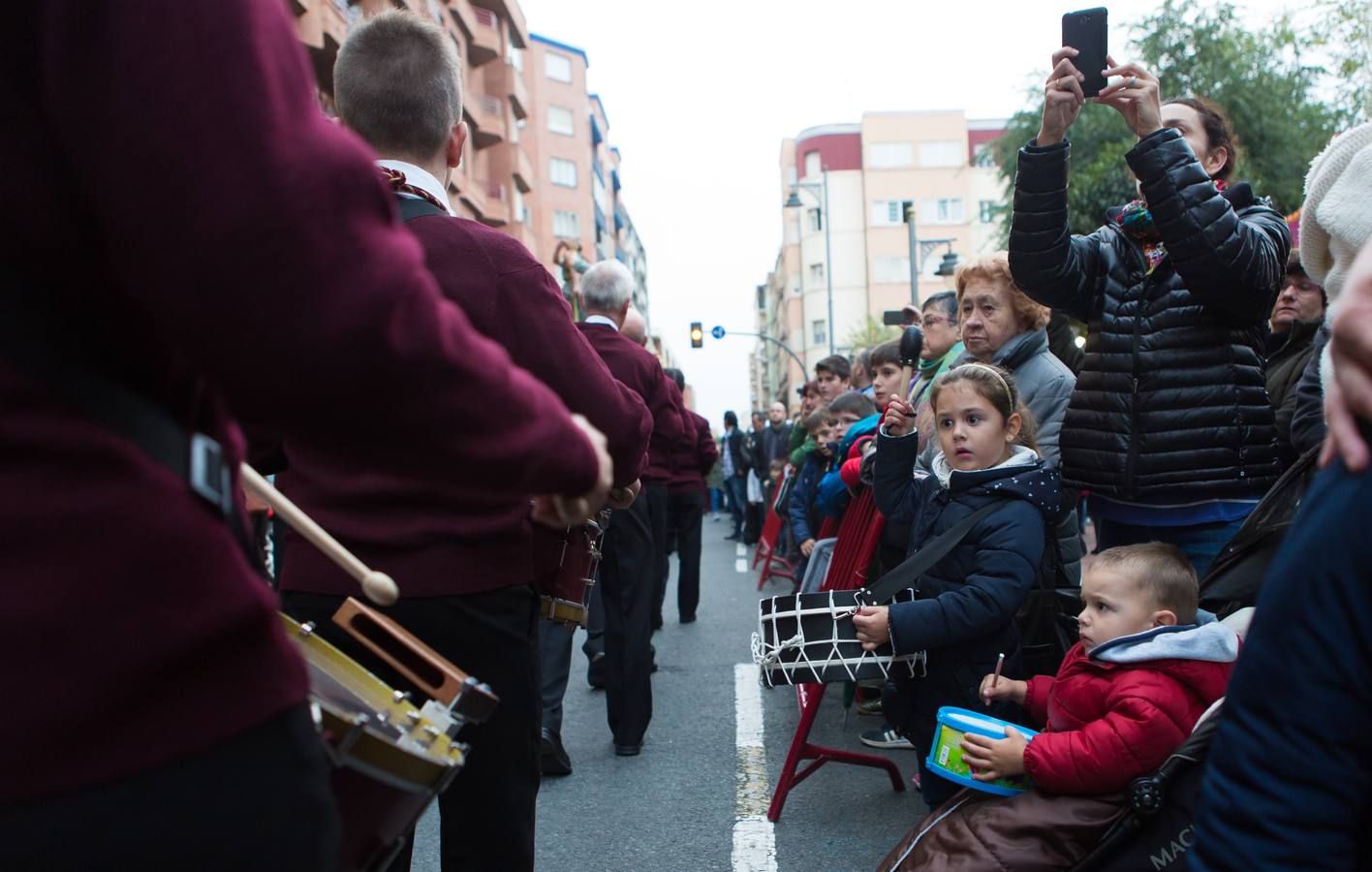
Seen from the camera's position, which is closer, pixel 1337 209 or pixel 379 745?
pixel 379 745

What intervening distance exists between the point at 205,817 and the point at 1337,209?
175cm

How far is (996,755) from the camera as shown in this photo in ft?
8.48

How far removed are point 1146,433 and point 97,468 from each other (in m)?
3.04

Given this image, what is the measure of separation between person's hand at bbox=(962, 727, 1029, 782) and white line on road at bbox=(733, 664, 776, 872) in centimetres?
125

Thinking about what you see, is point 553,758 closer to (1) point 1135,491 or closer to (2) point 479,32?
(1) point 1135,491

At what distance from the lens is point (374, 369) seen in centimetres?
107

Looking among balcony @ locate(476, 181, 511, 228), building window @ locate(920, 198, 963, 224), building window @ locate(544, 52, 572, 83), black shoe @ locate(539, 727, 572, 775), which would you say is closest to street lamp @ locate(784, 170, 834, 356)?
building window @ locate(920, 198, 963, 224)

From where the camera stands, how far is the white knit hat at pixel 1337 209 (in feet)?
5.56

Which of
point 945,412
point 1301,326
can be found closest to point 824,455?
point 1301,326

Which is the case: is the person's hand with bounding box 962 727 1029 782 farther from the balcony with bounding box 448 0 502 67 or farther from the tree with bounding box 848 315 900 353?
the tree with bounding box 848 315 900 353

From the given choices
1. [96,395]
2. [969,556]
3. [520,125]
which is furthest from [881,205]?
[96,395]

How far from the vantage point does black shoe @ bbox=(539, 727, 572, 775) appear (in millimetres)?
4788

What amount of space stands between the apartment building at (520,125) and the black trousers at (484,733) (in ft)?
36.5

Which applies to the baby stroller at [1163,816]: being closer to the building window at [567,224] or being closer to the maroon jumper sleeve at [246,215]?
the maroon jumper sleeve at [246,215]
